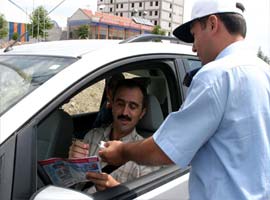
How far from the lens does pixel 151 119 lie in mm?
2973

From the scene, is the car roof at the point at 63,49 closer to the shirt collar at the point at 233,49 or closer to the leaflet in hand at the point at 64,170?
the leaflet in hand at the point at 64,170

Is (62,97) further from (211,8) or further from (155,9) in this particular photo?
(155,9)

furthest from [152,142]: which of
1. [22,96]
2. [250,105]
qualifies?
[22,96]

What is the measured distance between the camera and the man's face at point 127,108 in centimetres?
277

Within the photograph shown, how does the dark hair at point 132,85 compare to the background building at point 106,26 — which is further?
the background building at point 106,26

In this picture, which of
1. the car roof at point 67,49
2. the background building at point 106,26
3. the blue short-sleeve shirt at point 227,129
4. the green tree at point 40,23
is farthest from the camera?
the background building at point 106,26

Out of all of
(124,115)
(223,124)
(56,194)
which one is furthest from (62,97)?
(124,115)

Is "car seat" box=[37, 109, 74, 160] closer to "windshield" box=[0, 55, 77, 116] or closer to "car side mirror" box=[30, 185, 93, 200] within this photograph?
"windshield" box=[0, 55, 77, 116]

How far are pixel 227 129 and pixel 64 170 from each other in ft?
2.91

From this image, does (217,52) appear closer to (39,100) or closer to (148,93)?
(39,100)

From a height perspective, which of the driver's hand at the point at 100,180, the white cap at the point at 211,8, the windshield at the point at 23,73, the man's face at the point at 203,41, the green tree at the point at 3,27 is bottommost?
the green tree at the point at 3,27

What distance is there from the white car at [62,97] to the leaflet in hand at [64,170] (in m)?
0.05

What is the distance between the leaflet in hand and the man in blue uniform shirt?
0.38 m

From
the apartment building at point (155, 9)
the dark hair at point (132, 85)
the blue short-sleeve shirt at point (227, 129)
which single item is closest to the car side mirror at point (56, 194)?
the blue short-sleeve shirt at point (227, 129)
